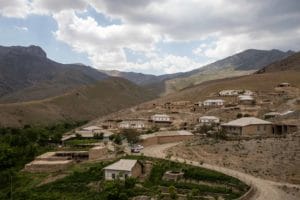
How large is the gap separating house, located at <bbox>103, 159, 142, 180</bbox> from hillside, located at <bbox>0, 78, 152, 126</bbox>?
7991cm

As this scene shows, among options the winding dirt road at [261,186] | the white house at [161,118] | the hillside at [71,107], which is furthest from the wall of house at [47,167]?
the hillside at [71,107]

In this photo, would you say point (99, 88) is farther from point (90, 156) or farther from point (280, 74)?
point (90, 156)

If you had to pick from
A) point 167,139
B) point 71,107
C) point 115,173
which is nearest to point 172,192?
point 115,173

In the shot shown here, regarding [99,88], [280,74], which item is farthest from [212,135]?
[99,88]

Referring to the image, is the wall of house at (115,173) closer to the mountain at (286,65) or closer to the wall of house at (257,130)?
the wall of house at (257,130)

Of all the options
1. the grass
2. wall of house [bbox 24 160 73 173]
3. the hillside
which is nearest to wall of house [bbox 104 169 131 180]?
the grass

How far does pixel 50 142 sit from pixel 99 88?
124885mm

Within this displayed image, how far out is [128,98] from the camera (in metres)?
194

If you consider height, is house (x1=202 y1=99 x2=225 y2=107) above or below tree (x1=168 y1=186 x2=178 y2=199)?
above

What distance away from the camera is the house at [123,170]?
39000mm

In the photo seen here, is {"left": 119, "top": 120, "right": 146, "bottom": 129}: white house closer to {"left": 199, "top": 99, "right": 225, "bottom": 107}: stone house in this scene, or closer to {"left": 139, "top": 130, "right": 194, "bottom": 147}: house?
{"left": 139, "top": 130, "right": 194, "bottom": 147}: house

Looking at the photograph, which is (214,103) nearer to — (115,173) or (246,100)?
(246,100)

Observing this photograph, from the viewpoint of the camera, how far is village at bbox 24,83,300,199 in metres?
47.5

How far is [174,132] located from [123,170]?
23379mm
